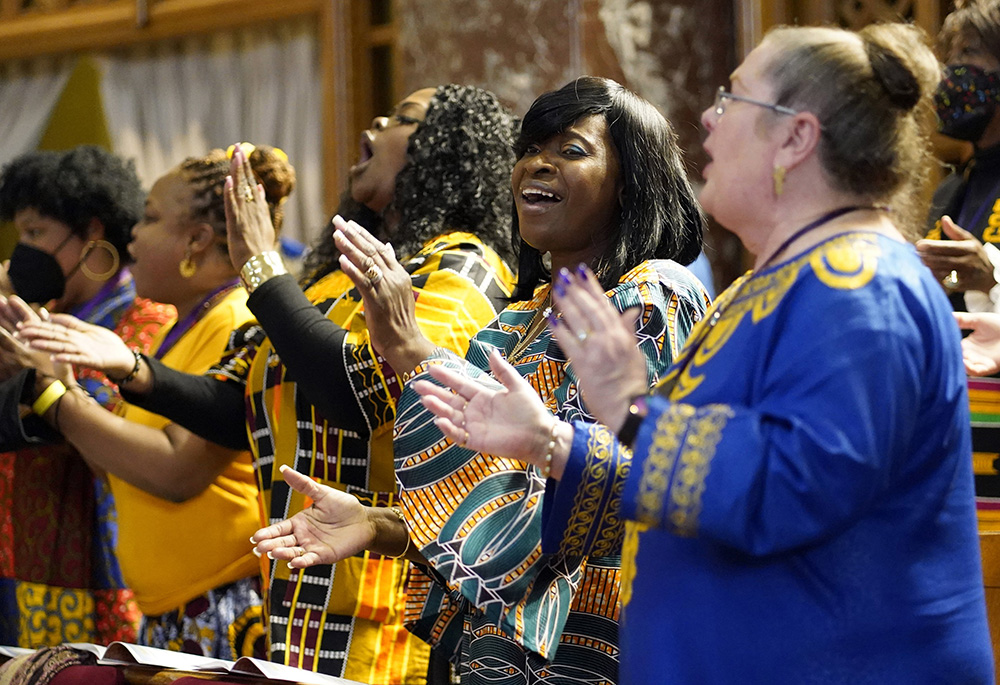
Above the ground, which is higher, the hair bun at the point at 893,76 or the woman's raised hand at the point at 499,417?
the hair bun at the point at 893,76

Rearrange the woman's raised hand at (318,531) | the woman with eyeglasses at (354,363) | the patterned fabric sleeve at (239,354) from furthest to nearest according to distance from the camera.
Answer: the patterned fabric sleeve at (239,354) → the woman with eyeglasses at (354,363) → the woman's raised hand at (318,531)

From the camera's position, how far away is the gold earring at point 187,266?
3.05 m

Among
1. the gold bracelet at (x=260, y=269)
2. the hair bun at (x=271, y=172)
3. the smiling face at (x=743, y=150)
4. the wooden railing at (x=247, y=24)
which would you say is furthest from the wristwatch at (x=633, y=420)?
the wooden railing at (x=247, y=24)

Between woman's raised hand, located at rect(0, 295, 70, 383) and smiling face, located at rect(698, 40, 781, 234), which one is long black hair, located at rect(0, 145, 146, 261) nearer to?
woman's raised hand, located at rect(0, 295, 70, 383)

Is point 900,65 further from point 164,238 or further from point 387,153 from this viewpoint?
point 164,238

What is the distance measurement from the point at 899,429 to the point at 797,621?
0.22 metres

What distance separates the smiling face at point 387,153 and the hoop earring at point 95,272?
1.21 meters

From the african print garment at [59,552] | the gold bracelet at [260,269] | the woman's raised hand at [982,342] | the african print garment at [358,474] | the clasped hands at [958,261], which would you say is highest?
the clasped hands at [958,261]

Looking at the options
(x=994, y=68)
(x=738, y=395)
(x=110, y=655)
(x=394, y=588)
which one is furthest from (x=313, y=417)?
(x=994, y=68)

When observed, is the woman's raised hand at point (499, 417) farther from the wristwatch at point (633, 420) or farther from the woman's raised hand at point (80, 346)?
the woman's raised hand at point (80, 346)

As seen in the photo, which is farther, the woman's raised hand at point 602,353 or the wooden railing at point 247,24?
the wooden railing at point 247,24

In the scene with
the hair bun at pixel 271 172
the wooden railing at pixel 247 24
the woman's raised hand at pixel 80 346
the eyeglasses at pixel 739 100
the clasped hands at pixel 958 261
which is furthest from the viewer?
the wooden railing at pixel 247 24

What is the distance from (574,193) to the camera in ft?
6.51

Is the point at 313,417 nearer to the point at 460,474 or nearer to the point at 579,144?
the point at 460,474
